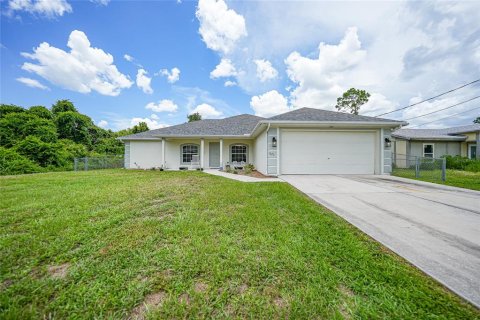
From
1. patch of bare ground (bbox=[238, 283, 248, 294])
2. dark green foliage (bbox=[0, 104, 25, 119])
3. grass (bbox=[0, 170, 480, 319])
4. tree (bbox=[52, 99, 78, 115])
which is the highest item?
tree (bbox=[52, 99, 78, 115])

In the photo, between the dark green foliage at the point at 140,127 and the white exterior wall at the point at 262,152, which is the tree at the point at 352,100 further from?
the dark green foliage at the point at 140,127

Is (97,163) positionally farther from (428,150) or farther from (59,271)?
(428,150)

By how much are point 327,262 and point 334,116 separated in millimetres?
8915

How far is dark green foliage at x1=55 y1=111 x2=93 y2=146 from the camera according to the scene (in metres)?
21.8

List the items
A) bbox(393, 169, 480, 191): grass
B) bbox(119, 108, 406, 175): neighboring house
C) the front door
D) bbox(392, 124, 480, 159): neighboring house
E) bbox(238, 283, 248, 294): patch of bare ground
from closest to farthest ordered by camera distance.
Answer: bbox(238, 283, 248, 294): patch of bare ground < bbox(393, 169, 480, 191): grass < bbox(119, 108, 406, 175): neighboring house < the front door < bbox(392, 124, 480, 159): neighboring house

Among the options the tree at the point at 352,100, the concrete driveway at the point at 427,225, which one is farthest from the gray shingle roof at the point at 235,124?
the tree at the point at 352,100

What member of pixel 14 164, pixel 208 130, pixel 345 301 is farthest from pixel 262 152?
pixel 14 164

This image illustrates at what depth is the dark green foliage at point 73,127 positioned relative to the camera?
71.5 ft

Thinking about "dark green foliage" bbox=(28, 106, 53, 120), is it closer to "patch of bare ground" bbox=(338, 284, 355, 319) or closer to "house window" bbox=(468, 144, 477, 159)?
"patch of bare ground" bbox=(338, 284, 355, 319)

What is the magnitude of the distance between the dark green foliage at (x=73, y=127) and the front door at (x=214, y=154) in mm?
20155

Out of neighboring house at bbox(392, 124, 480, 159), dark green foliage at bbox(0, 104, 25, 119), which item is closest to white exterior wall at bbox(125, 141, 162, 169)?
dark green foliage at bbox(0, 104, 25, 119)

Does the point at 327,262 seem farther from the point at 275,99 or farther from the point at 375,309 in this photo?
the point at 275,99

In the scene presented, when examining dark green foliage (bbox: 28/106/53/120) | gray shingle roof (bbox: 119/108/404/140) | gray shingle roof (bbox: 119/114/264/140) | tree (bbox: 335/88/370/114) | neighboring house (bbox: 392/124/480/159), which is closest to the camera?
gray shingle roof (bbox: 119/108/404/140)

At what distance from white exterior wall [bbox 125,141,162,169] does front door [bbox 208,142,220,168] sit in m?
3.84
